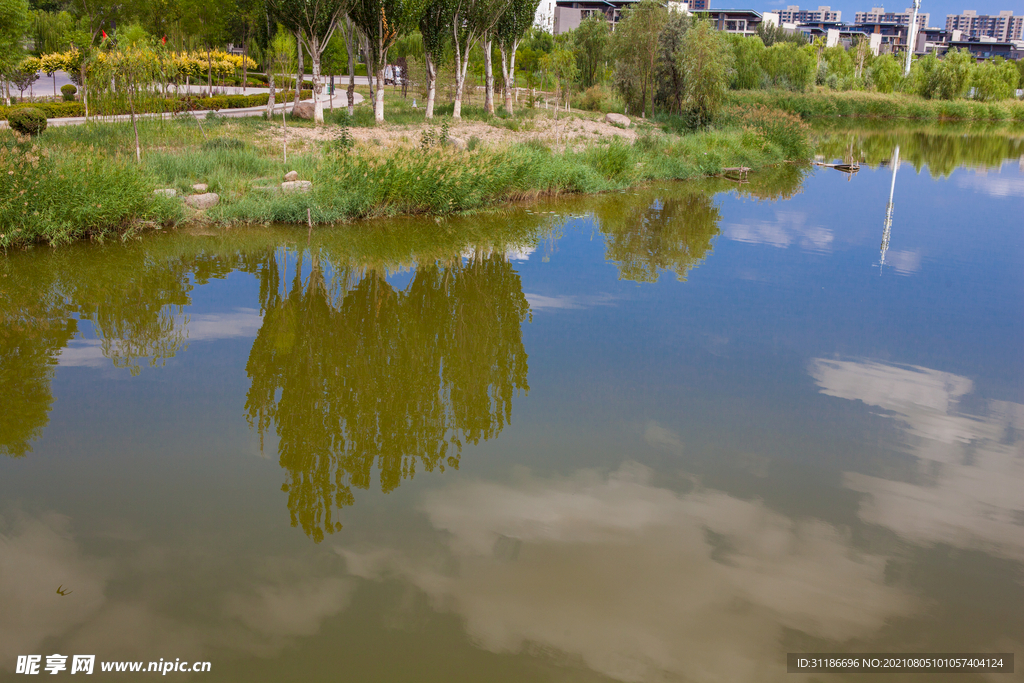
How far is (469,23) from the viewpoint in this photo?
2809 centimetres

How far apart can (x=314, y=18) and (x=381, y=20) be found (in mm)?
2465

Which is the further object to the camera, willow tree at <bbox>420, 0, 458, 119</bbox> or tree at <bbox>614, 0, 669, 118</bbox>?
tree at <bbox>614, 0, 669, 118</bbox>

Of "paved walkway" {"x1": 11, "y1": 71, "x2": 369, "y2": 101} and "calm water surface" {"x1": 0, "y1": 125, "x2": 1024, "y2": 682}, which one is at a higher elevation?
"paved walkway" {"x1": 11, "y1": 71, "x2": 369, "y2": 101}

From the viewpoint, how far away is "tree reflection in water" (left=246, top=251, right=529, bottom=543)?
5742 millimetres

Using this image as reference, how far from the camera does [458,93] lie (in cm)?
2811

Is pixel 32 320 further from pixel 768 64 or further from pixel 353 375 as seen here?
pixel 768 64

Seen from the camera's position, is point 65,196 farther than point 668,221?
No

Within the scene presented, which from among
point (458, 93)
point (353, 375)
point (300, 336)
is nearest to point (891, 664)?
point (353, 375)

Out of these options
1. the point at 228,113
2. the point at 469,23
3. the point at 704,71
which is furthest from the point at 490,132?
the point at 228,113

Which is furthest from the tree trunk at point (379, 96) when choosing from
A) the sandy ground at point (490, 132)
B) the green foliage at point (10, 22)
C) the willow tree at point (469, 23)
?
the green foliage at point (10, 22)

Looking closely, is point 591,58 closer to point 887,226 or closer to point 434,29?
point 434,29

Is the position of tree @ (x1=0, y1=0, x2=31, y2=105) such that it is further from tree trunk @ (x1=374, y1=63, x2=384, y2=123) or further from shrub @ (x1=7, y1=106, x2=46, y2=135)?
tree trunk @ (x1=374, y1=63, x2=384, y2=123)

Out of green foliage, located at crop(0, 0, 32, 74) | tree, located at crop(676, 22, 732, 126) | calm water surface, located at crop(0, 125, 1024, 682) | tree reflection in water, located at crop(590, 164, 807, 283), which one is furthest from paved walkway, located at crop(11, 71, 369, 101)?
calm water surface, located at crop(0, 125, 1024, 682)

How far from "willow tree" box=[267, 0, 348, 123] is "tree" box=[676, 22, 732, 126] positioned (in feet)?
46.2
